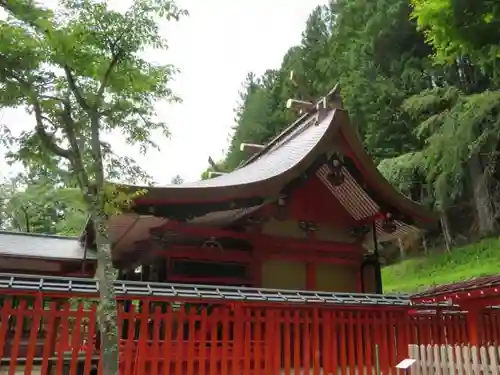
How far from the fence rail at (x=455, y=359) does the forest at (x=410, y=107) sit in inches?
312

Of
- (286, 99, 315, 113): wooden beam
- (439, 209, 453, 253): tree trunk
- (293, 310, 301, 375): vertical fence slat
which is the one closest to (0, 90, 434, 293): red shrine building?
(286, 99, 315, 113): wooden beam

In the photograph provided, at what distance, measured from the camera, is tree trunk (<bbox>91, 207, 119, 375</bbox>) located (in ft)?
13.9

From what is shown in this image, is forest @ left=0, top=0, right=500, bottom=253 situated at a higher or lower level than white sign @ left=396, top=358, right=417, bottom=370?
higher

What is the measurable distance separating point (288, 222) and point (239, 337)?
11.1 feet

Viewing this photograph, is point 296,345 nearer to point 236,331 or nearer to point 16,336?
point 236,331

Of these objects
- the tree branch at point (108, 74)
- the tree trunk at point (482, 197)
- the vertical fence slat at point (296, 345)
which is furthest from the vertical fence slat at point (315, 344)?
the tree trunk at point (482, 197)

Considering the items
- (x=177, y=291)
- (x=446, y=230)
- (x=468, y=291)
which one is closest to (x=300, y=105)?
(x=468, y=291)

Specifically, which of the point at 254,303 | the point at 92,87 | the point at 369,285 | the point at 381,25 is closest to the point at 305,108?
the point at 369,285

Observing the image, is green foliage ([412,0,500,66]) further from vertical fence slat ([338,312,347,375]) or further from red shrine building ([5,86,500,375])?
vertical fence slat ([338,312,347,375])

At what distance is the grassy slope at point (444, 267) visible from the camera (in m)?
18.6

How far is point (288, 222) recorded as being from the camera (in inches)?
383

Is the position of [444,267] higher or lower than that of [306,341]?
higher

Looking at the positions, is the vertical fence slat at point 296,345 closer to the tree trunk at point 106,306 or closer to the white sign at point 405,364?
the white sign at point 405,364

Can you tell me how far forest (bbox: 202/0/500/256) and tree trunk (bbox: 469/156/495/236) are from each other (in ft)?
0.15
